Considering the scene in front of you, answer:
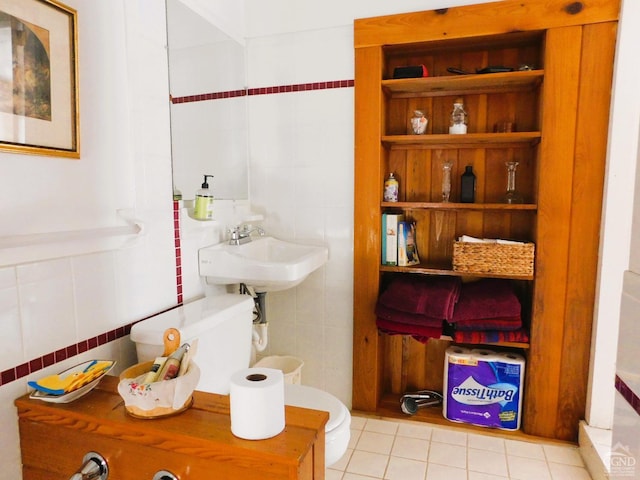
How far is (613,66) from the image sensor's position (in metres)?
1.76

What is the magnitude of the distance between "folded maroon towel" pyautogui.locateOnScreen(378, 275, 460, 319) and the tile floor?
2.05 feet

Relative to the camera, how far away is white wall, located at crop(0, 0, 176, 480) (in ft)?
3.60

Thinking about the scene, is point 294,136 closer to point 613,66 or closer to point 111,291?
point 111,291

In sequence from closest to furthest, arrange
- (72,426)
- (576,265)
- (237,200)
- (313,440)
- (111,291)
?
(313,440), (72,426), (111,291), (576,265), (237,200)

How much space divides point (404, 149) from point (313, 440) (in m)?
1.67

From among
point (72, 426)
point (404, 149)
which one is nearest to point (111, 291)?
point (72, 426)

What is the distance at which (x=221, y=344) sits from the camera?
155cm

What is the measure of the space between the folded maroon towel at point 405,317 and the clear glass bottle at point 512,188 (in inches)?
27.2

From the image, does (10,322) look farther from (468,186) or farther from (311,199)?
(468,186)

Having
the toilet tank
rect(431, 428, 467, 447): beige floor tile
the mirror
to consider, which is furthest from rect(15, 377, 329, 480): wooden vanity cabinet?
rect(431, 428, 467, 447): beige floor tile

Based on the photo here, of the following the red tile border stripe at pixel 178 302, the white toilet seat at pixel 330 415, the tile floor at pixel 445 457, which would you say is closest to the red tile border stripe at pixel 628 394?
the red tile border stripe at pixel 178 302

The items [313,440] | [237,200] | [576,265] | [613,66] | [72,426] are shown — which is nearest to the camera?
[313,440]

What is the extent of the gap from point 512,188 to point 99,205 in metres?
1.80

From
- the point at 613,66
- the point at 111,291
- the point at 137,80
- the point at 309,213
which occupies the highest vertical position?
the point at 613,66
